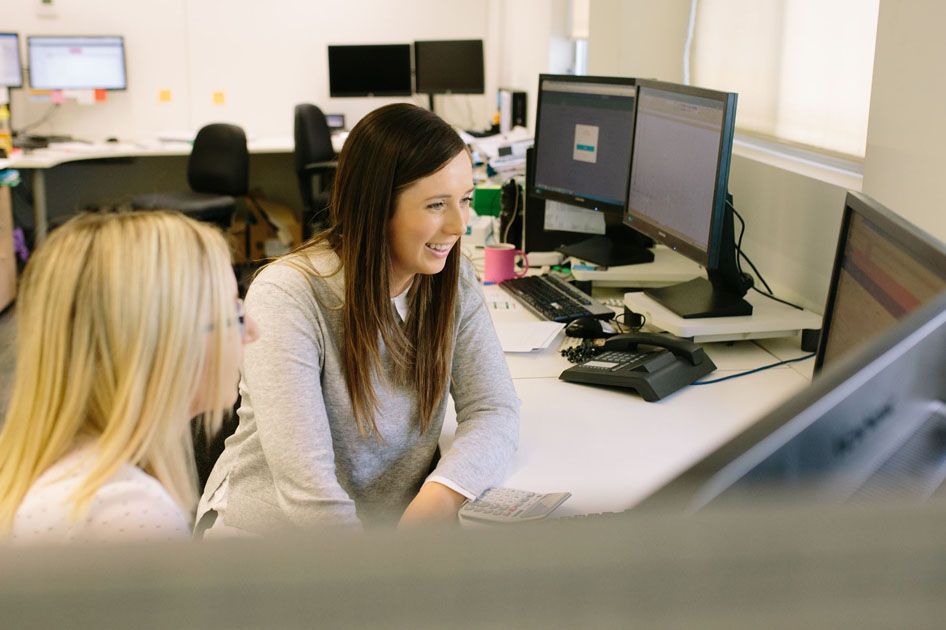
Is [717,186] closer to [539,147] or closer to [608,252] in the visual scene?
[608,252]

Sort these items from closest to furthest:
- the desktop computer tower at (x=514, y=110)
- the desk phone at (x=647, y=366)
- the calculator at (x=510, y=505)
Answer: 1. the calculator at (x=510, y=505)
2. the desk phone at (x=647, y=366)
3. the desktop computer tower at (x=514, y=110)

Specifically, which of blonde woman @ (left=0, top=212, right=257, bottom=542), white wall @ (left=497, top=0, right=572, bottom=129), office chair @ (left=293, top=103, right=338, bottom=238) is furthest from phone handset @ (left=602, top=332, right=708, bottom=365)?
office chair @ (left=293, top=103, right=338, bottom=238)

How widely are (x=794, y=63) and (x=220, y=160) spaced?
3.34 meters

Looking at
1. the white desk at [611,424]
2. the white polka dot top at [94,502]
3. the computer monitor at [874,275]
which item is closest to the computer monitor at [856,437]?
the computer monitor at [874,275]

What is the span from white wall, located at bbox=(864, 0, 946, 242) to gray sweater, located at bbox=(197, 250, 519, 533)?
32.0 inches

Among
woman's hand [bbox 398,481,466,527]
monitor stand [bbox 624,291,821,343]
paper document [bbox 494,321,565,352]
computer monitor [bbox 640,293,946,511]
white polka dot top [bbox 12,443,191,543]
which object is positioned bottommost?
woman's hand [bbox 398,481,466,527]

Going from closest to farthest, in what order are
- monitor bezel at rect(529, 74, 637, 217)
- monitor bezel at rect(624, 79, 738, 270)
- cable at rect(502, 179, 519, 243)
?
monitor bezel at rect(624, 79, 738, 270)
monitor bezel at rect(529, 74, 637, 217)
cable at rect(502, 179, 519, 243)

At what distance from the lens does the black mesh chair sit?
17.0 ft

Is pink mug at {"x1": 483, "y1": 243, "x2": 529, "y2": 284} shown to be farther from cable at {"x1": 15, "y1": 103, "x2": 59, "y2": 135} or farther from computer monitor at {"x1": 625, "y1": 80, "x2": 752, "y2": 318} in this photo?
cable at {"x1": 15, "y1": 103, "x2": 59, "y2": 135}

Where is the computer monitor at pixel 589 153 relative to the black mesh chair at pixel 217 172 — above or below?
above

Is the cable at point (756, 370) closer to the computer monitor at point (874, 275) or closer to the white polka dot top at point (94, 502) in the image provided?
the computer monitor at point (874, 275)

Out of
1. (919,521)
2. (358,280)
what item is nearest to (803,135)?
(358,280)

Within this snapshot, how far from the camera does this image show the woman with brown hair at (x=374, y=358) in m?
1.43

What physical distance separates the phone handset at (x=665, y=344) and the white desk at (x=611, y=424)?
0.21ft
